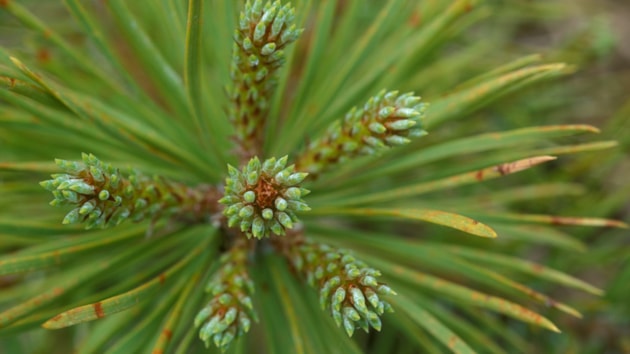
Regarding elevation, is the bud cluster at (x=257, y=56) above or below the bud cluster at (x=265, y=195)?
above

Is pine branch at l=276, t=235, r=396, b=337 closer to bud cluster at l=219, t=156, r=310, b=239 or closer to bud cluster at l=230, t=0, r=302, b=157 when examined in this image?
bud cluster at l=219, t=156, r=310, b=239

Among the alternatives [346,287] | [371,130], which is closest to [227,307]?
[346,287]

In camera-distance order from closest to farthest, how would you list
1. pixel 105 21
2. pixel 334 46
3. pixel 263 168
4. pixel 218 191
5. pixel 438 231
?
pixel 263 168, pixel 218 191, pixel 334 46, pixel 438 231, pixel 105 21

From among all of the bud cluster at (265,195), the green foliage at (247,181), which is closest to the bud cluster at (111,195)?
the green foliage at (247,181)

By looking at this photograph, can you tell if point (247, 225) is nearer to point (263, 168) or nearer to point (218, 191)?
point (263, 168)

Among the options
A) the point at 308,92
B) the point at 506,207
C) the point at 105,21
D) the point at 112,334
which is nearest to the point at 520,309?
the point at 308,92

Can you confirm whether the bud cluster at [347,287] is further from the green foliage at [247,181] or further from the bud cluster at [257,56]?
the bud cluster at [257,56]

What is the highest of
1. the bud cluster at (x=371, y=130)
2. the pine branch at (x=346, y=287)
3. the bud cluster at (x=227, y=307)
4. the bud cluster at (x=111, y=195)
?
the bud cluster at (x=111, y=195)
